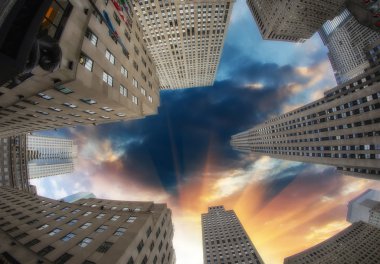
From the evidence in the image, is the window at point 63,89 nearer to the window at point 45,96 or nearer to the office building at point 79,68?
the office building at point 79,68

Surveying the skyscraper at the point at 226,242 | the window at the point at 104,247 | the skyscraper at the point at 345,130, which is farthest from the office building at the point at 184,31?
the skyscraper at the point at 226,242

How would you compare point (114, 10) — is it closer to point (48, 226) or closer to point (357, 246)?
point (48, 226)

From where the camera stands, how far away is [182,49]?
103 m

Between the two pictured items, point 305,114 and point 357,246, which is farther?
point 357,246

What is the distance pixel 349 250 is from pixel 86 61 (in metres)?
225

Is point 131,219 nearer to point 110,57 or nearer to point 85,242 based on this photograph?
point 85,242

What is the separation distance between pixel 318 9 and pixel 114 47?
179 metres

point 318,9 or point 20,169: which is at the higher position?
point 318,9

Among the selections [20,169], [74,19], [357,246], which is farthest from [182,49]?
[357,246]

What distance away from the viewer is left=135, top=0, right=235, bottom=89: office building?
259 feet

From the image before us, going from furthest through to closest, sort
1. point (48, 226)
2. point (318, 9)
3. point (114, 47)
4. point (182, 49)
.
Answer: point (318, 9)
point (182, 49)
point (48, 226)
point (114, 47)

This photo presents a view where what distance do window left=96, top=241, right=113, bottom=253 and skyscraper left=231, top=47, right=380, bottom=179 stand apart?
6775 cm

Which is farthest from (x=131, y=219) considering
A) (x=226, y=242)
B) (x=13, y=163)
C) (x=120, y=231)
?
(x=226, y=242)

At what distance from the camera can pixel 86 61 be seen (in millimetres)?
20453
